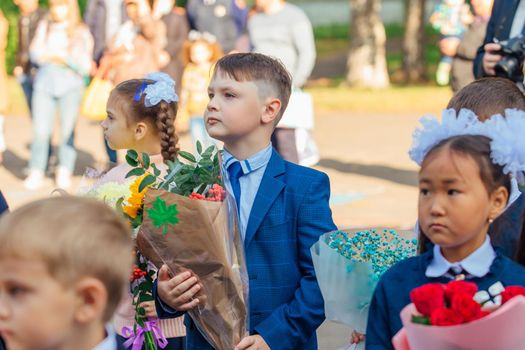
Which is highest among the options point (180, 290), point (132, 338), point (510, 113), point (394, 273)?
point (510, 113)

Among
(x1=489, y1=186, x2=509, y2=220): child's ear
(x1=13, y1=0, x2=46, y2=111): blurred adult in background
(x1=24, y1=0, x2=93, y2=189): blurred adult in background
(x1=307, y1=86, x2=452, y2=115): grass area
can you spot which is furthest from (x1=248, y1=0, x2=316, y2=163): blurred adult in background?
(x1=307, y1=86, x2=452, y2=115): grass area

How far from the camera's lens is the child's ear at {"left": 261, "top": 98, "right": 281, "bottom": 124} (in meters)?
3.81

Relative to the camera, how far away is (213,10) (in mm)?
11828

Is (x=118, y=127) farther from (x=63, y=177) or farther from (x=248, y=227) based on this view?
(x=63, y=177)

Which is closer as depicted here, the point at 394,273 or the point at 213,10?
the point at 394,273

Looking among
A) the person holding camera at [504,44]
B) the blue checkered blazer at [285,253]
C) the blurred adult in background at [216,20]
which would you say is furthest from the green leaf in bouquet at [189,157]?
the blurred adult in background at [216,20]

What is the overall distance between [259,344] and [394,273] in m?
0.77

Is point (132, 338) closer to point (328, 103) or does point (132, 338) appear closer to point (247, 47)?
point (247, 47)

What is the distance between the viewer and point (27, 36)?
36.9ft

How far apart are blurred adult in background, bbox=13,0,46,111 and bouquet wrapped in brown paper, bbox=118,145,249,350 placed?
26.1 feet

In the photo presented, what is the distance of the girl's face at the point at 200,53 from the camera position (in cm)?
1029

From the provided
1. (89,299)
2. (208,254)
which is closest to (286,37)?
(208,254)

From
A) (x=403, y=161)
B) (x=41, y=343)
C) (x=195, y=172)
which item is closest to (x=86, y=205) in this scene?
(x=41, y=343)

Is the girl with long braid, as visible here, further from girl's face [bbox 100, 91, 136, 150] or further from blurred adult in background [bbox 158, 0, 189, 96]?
blurred adult in background [bbox 158, 0, 189, 96]
